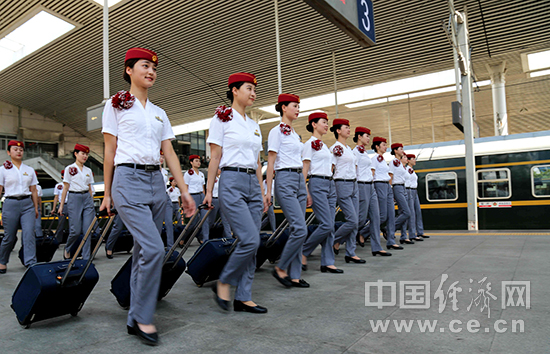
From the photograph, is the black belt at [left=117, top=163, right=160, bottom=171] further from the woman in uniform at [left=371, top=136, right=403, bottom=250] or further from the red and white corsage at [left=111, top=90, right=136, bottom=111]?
the woman in uniform at [left=371, top=136, right=403, bottom=250]

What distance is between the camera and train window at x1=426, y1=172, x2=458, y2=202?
11.0 metres

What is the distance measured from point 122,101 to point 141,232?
2.88ft

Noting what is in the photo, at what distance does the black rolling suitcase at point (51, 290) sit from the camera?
2.77 metres

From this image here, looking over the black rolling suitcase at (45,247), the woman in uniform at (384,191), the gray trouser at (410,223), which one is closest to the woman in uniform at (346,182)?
the woman in uniform at (384,191)

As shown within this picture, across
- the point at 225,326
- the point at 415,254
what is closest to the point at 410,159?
the point at 415,254

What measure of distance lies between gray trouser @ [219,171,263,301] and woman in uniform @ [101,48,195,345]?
38 centimetres

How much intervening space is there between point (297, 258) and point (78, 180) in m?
3.85

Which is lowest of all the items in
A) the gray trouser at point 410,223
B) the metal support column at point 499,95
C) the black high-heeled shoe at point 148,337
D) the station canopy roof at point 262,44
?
the black high-heeled shoe at point 148,337

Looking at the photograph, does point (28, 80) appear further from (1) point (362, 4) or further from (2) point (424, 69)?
(1) point (362, 4)

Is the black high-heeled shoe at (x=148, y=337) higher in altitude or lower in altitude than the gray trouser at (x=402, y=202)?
lower

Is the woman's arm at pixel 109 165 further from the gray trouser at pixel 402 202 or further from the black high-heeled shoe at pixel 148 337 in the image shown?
the gray trouser at pixel 402 202

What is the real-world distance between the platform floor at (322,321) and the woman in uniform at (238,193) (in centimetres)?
23

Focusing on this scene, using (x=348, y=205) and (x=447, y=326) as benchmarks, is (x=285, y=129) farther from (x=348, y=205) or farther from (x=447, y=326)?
(x=447, y=326)

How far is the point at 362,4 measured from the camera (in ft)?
20.8
